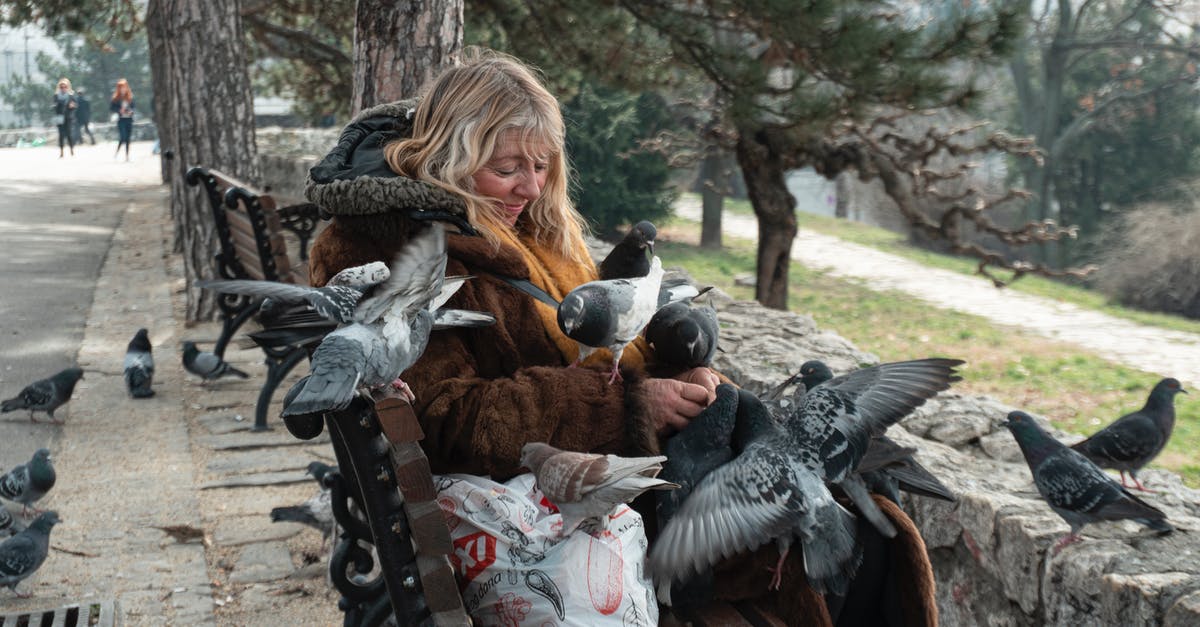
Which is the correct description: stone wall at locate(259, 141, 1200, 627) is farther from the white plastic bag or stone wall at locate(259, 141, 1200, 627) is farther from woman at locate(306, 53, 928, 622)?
the white plastic bag

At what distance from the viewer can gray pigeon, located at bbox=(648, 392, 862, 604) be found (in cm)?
221

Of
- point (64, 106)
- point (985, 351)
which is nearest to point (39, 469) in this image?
point (985, 351)

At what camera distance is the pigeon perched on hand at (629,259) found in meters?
3.26

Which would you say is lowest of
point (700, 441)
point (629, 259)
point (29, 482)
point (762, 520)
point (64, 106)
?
point (29, 482)

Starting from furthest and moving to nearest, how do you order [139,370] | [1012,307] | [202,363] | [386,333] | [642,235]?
[1012,307], [202,363], [139,370], [642,235], [386,333]

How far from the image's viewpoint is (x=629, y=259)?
329cm

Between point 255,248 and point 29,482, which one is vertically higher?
point 255,248

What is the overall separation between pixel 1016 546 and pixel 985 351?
11784 mm

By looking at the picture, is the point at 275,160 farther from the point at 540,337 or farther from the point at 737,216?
the point at 737,216

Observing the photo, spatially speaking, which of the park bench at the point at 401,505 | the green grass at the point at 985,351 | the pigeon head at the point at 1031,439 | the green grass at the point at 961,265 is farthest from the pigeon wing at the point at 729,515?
the green grass at the point at 961,265

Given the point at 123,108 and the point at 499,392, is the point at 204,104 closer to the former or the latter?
the point at 499,392

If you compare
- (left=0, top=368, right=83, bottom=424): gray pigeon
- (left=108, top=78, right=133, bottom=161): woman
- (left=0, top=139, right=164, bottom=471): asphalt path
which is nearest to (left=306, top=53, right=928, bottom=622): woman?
(left=0, top=139, right=164, bottom=471): asphalt path

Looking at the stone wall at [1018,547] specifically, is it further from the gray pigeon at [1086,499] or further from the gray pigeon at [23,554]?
the gray pigeon at [23,554]

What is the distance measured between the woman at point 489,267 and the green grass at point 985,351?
20.0ft
